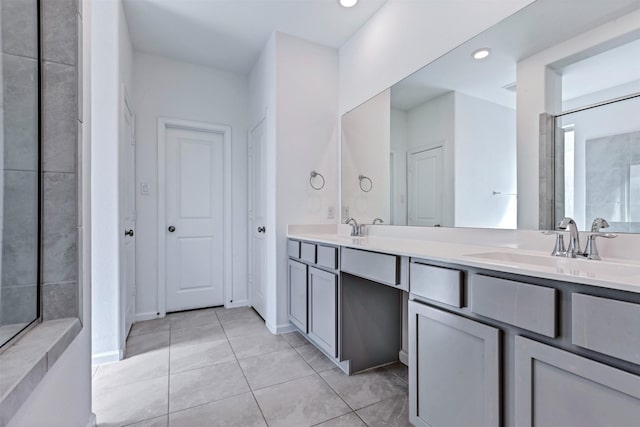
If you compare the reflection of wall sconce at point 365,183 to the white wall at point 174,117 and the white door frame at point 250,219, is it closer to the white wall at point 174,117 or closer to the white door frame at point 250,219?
the white door frame at point 250,219

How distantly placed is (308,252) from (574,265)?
1527 mm

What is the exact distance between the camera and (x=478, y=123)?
5.51 feet

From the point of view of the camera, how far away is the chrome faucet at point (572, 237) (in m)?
1.18

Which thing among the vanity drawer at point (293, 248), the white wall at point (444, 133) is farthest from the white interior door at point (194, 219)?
the white wall at point (444, 133)

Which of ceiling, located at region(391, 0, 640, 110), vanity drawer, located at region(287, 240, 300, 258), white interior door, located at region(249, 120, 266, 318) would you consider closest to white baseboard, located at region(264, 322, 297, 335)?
white interior door, located at region(249, 120, 266, 318)

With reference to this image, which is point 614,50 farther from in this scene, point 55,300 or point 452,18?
point 55,300

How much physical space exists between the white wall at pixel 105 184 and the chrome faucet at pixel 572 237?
8.11ft

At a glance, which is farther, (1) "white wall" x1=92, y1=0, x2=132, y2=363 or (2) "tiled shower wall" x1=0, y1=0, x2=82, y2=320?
(1) "white wall" x1=92, y1=0, x2=132, y2=363

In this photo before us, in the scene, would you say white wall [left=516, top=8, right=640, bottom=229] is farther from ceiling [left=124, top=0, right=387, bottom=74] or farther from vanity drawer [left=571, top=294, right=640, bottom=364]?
ceiling [left=124, top=0, right=387, bottom=74]

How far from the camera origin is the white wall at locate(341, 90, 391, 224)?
234 centimetres

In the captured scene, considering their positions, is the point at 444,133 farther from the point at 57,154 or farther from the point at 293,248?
the point at 57,154

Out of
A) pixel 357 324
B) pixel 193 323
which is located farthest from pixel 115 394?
pixel 357 324

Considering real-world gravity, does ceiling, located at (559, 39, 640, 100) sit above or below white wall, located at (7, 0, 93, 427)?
above

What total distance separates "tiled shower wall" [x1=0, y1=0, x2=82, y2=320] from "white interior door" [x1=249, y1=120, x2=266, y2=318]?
1.75 meters
